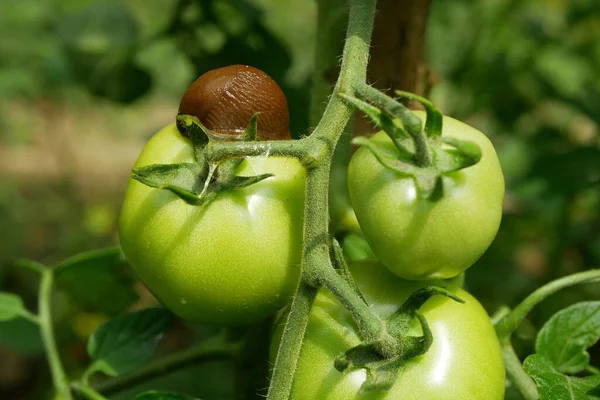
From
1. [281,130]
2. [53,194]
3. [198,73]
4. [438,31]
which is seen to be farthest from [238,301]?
[53,194]

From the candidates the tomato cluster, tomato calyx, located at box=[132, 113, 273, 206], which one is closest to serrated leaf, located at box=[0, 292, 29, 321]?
the tomato cluster

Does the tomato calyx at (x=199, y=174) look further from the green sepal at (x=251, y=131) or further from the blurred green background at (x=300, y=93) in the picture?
the blurred green background at (x=300, y=93)

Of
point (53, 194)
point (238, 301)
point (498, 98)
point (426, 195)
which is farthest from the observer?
point (53, 194)

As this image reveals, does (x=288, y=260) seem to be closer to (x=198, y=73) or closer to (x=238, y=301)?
(x=238, y=301)

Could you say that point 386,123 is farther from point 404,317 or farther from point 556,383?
point 556,383

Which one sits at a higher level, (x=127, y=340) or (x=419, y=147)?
(x=419, y=147)

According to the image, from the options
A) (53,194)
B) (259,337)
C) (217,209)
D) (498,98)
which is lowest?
(53,194)

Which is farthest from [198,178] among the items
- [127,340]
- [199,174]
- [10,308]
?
[10,308]

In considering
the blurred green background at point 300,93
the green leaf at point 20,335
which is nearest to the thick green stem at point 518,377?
the blurred green background at point 300,93
